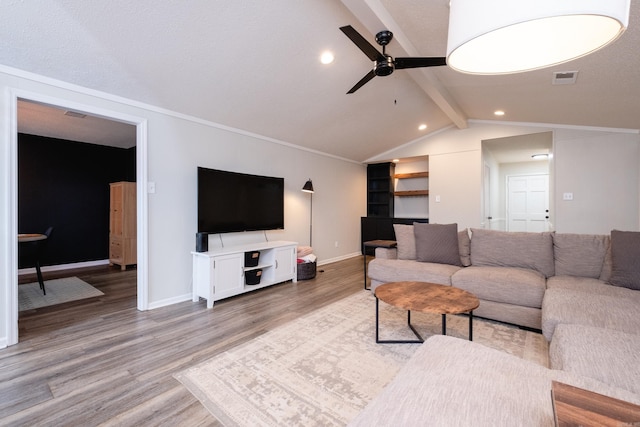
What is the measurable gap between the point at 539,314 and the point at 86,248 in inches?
282

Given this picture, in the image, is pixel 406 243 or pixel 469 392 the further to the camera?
pixel 406 243

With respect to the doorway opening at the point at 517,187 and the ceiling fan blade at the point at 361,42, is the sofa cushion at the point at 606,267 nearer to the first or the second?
the ceiling fan blade at the point at 361,42

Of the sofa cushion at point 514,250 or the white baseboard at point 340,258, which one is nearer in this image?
the sofa cushion at point 514,250

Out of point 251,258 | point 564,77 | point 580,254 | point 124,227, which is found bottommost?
point 251,258

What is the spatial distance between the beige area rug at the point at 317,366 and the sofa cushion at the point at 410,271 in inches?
15.5

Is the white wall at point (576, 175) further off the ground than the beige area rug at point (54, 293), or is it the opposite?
the white wall at point (576, 175)

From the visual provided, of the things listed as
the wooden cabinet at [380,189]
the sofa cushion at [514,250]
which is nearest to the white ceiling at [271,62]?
the sofa cushion at [514,250]

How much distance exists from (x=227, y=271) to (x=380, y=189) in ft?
15.4

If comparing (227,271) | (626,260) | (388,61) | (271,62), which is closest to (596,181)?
(626,260)

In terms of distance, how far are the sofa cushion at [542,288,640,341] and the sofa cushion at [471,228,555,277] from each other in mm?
799

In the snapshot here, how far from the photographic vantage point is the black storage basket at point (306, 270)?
448 centimetres

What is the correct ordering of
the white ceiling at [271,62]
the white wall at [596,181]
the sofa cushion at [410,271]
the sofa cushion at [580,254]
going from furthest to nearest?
the white wall at [596,181], the sofa cushion at [410,271], the sofa cushion at [580,254], the white ceiling at [271,62]

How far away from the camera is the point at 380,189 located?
281 inches

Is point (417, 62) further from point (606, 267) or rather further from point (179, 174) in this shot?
point (179, 174)
